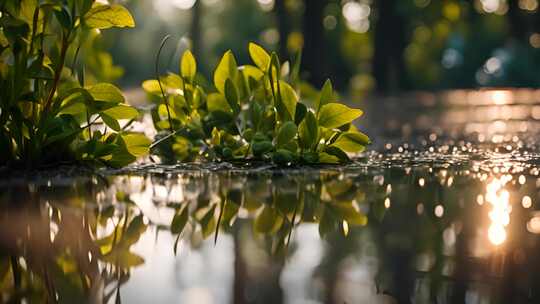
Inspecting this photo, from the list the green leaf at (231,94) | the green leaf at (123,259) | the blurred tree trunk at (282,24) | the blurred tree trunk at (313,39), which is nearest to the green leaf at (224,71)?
the green leaf at (231,94)

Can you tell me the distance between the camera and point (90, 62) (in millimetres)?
4367

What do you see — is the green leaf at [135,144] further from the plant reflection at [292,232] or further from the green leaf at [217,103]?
the green leaf at [217,103]

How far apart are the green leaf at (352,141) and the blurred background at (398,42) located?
818 centimetres

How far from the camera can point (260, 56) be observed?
10.9 feet

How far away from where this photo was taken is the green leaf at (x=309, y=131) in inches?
121

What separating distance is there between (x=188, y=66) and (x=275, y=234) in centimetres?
174

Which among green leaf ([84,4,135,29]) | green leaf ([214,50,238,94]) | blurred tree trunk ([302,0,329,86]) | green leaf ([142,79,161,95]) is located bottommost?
green leaf ([142,79,161,95])

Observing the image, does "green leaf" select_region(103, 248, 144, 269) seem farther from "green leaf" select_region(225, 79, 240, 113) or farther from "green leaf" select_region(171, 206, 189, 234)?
"green leaf" select_region(225, 79, 240, 113)

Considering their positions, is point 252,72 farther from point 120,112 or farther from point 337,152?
point 120,112

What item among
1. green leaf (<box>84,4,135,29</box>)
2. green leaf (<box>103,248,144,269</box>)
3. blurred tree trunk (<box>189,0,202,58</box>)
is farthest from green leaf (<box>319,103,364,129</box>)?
blurred tree trunk (<box>189,0,202,58</box>)

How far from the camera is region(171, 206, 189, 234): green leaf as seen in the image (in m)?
1.98

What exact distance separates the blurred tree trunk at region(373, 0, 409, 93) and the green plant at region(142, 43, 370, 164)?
12744 millimetres

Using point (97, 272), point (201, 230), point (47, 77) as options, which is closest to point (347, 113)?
point (47, 77)

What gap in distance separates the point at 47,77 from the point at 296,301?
69.9 inches
